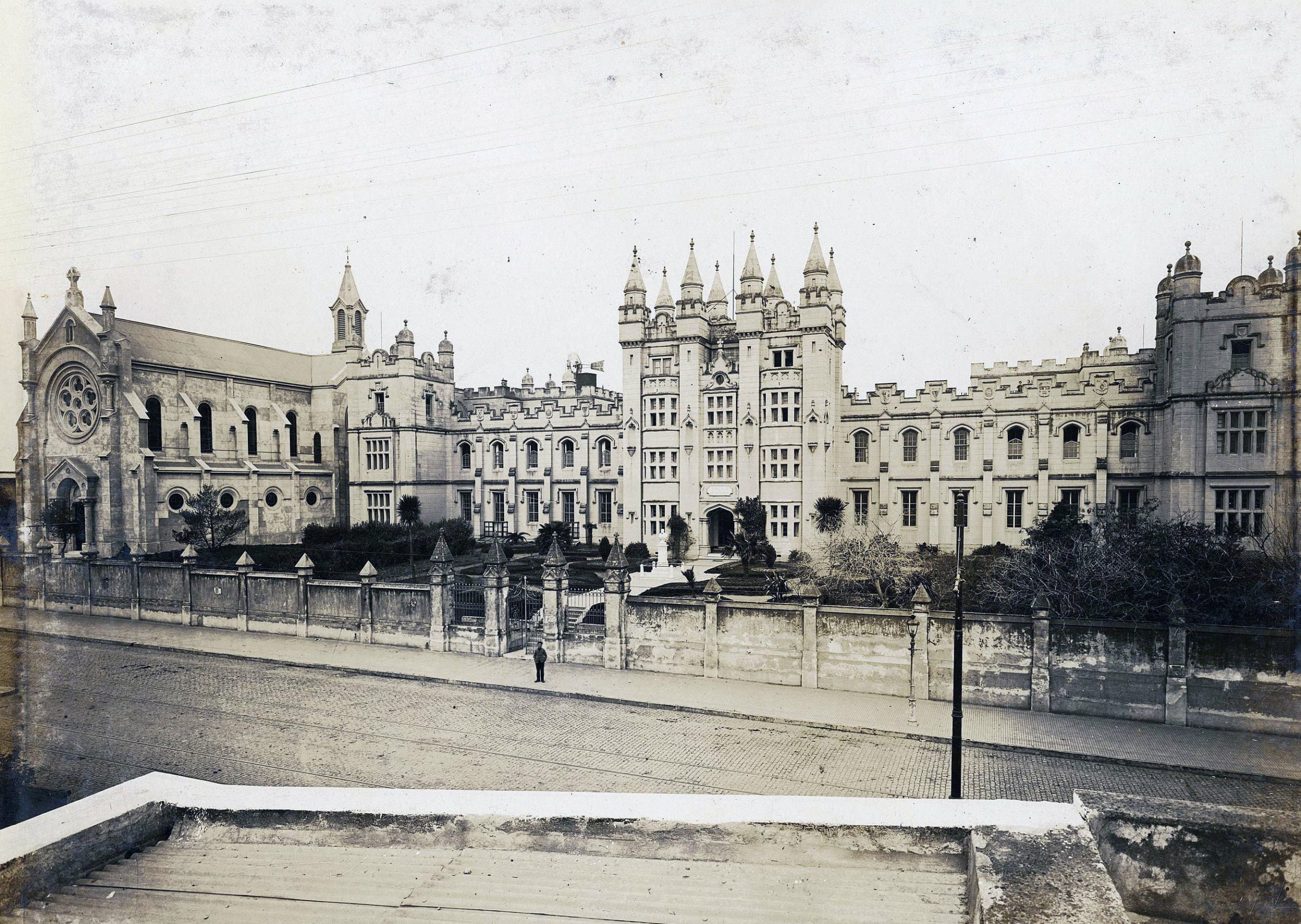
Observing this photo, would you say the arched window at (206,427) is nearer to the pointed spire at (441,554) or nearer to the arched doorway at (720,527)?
the pointed spire at (441,554)

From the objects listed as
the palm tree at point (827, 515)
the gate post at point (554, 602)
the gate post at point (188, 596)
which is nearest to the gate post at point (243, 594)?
the gate post at point (188, 596)

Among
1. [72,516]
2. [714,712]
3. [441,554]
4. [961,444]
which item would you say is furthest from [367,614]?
[961,444]

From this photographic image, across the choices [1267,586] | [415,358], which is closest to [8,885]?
[1267,586]

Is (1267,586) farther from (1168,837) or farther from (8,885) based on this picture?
(8,885)

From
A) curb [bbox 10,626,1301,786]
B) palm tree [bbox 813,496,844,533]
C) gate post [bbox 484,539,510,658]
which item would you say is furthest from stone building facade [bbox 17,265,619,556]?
gate post [bbox 484,539,510,658]

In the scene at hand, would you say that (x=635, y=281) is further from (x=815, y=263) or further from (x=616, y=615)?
(x=616, y=615)

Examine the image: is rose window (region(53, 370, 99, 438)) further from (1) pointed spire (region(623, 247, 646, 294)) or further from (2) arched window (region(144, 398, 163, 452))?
(1) pointed spire (region(623, 247, 646, 294))
